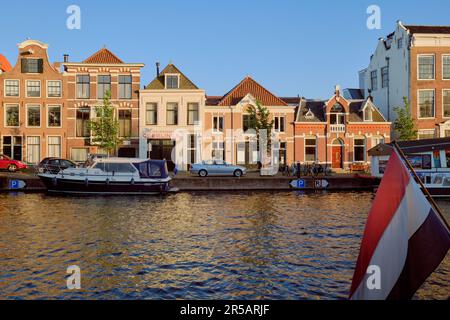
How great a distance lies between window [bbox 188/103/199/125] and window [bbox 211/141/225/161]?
3.25 m

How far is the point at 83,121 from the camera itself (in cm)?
4491

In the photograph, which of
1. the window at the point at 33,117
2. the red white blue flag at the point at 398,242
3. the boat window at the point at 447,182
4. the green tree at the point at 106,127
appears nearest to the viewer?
the red white blue flag at the point at 398,242

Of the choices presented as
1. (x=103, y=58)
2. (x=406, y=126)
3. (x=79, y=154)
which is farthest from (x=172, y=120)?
(x=406, y=126)

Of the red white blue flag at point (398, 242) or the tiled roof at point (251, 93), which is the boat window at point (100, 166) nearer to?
the tiled roof at point (251, 93)

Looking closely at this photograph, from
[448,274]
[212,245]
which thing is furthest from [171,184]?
[448,274]

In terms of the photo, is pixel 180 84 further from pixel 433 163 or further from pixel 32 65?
pixel 433 163

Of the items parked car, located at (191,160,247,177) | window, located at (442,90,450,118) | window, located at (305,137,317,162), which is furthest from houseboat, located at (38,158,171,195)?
window, located at (442,90,450,118)

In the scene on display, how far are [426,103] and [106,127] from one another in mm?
33038

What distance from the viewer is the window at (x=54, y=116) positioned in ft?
145

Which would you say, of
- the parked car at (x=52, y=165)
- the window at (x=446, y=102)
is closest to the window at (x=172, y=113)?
the parked car at (x=52, y=165)

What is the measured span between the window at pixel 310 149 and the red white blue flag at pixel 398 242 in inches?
1584

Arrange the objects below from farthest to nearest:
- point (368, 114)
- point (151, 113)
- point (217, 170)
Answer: point (368, 114) → point (151, 113) → point (217, 170)

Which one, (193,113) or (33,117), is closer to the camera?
(33,117)

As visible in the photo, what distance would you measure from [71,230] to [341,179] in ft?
77.4
